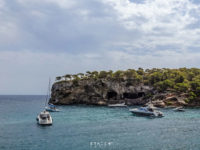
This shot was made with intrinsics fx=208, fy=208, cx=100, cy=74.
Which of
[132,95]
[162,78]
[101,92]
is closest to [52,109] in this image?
[101,92]

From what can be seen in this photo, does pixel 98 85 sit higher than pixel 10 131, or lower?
higher

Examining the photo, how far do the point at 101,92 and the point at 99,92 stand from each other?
1076 mm

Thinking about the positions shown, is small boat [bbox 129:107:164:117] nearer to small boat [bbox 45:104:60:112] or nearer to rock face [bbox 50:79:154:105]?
small boat [bbox 45:104:60:112]

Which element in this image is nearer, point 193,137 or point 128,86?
point 193,137

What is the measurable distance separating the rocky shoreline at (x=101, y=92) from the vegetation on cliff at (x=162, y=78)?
216 cm

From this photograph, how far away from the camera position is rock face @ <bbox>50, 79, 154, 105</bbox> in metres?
110

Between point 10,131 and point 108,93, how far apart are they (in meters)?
75.9

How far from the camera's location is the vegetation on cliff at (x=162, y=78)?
320 ft

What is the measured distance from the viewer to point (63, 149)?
29.7m

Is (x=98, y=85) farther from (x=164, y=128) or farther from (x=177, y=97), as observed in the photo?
(x=164, y=128)

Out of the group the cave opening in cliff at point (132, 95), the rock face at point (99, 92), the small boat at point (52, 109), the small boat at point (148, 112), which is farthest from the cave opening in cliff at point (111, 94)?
the small boat at point (148, 112)

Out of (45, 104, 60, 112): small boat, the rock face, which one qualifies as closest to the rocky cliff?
the rock face

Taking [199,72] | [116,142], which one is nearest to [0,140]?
[116,142]

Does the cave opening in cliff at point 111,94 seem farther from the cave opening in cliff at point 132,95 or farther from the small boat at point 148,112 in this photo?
the small boat at point 148,112
